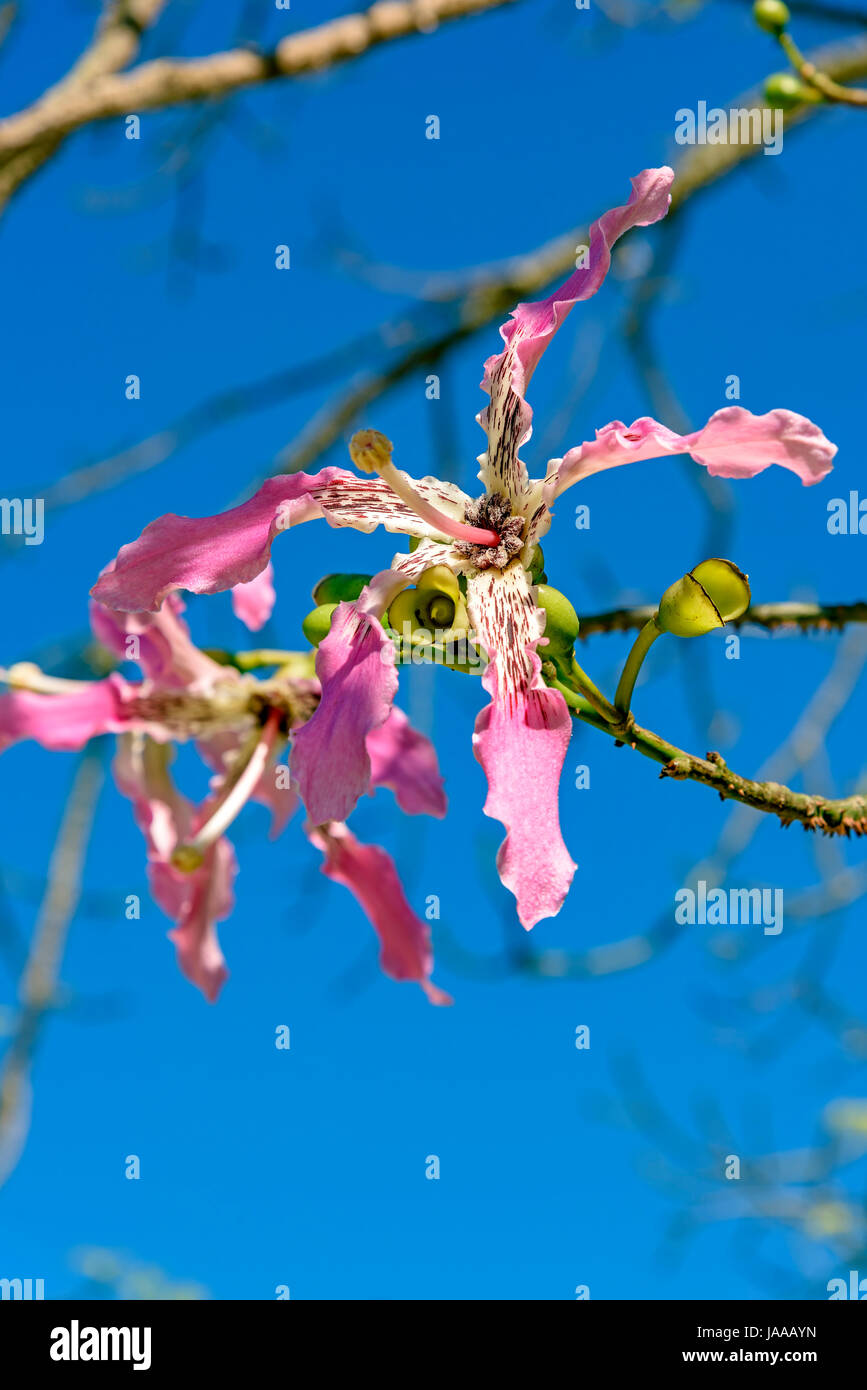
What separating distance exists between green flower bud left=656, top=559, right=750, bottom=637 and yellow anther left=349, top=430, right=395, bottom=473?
295 mm

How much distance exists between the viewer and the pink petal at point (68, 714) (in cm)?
189


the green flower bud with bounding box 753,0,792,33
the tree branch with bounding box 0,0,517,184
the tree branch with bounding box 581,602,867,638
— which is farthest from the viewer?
the tree branch with bounding box 0,0,517,184

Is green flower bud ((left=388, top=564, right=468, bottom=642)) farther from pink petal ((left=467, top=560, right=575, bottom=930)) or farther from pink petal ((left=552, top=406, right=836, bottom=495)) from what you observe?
pink petal ((left=552, top=406, right=836, bottom=495))

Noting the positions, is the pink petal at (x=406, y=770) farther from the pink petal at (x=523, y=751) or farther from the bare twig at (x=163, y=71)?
the bare twig at (x=163, y=71)

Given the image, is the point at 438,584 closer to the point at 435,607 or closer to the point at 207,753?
the point at 435,607

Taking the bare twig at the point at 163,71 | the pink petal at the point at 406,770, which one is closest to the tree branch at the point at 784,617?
the pink petal at the point at 406,770

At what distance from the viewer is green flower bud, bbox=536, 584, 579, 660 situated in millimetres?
1127

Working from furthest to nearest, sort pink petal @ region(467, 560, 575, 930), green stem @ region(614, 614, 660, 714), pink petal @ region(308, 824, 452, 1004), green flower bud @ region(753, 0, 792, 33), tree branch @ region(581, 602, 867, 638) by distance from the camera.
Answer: green flower bud @ region(753, 0, 792, 33)
pink petal @ region(308, 824, 452, 1004)
tree branch @ region(581, 602, 867, 638)
green stem @ region(614, 614, 660, 714)
pink petal @ region(467, 560, 575, 930)

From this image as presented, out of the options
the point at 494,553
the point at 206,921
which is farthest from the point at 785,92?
the point at 206,921

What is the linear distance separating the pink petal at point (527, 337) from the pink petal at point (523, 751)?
0.19 meters

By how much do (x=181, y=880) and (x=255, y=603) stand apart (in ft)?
1.49

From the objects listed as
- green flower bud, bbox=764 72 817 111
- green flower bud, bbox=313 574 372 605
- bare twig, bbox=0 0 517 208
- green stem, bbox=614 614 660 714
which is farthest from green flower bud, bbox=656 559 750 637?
bare twig, bbox=0 0 517 208

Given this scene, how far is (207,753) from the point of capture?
1.94 metres

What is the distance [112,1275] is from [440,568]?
3.78 meters
